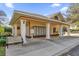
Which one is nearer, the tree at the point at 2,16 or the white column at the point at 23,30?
the tree at the point at 2,16

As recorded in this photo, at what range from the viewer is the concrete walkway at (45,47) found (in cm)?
385

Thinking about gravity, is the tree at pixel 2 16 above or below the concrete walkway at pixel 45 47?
above

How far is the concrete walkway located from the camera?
3.85 m

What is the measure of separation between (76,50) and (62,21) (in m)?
0.73

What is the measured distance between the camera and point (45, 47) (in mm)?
4031

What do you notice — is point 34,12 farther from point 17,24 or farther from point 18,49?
point 18,49

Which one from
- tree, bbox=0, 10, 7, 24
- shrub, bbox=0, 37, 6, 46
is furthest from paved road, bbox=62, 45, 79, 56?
tree, bbox=0, 10, 7, 24

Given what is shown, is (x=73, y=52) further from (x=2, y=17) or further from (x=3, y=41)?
(x=2, y=17)

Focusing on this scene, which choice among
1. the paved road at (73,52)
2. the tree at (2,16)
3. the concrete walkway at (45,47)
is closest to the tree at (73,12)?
the concrete walkway at (45,47)

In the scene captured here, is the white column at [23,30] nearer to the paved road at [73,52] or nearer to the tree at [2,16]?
the tree at [2,16]

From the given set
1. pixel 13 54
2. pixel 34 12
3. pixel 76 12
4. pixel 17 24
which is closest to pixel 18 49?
pixel 13 54

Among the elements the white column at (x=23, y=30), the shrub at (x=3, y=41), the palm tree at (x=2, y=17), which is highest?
the palm tree at (x=2, y=17)

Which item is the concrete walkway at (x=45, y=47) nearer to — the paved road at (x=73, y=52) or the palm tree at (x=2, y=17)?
the paved road at (x=73, y=52)

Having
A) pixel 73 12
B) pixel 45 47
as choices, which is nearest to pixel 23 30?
pixel 45 47
